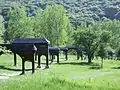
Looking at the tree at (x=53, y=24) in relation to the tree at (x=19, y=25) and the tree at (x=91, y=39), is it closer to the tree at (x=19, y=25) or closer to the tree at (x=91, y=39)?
the tree at (x=19, y=25)

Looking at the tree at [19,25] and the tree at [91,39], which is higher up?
the tree at [19,25]

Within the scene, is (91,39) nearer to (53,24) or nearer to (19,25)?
(53,24)

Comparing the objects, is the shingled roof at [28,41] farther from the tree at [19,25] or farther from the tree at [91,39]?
the tree at [19,25]

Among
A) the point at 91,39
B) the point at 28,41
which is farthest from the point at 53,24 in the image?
the point at 28,41

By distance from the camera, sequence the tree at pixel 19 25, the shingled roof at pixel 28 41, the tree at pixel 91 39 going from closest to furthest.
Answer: the shingled roof at pixel 28 41 < the tree at pixel 91 39 < the tree at pixel 19 25

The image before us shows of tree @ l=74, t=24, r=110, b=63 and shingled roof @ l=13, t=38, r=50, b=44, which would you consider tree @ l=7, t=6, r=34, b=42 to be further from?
shingled roof @ l=13, t=38, r=50, b=44

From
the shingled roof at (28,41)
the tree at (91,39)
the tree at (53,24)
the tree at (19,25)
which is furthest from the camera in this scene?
the tree at (53,24)

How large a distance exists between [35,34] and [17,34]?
8948 mm

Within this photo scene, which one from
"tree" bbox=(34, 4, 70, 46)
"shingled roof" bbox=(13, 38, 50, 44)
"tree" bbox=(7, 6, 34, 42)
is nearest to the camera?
"shingled roof" bbox=(13, 38, 50, 44)

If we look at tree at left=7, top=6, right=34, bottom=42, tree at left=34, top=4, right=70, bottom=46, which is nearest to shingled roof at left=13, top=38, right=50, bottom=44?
tree at left=7, top=6, right=34, bottom=42

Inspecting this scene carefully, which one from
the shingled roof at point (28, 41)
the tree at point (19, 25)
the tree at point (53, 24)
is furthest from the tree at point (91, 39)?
the shingled roof at point (28, 41)

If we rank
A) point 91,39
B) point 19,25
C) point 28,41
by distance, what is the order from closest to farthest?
point 28,41, point 91,39, point 19,25

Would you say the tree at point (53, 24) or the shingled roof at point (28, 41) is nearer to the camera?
the shingled roof at point (28, 41)

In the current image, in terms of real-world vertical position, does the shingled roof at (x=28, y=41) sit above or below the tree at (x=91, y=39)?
above
